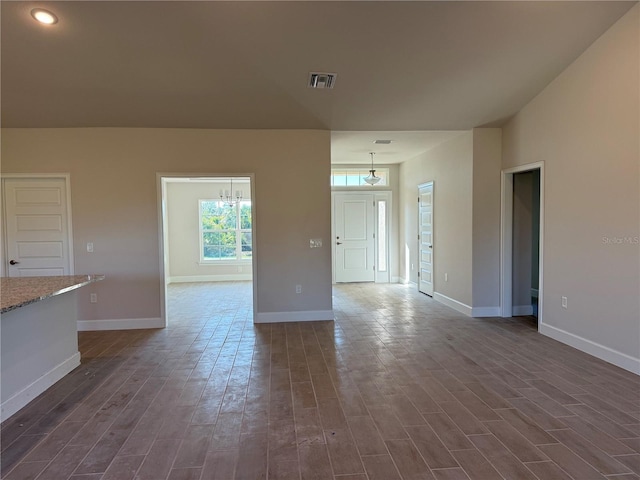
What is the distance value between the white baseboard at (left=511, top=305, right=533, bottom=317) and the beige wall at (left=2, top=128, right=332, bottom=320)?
2682 mm

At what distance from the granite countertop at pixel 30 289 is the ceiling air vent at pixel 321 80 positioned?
2.84 m

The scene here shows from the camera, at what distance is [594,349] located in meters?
3.54

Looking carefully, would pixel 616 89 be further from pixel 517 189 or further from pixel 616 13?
pixel 517 189

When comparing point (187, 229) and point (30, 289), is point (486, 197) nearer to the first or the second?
point (30, 289)

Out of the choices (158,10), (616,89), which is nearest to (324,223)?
(158,10)

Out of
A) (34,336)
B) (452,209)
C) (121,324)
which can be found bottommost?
(121,324)

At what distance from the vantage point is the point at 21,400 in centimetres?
264

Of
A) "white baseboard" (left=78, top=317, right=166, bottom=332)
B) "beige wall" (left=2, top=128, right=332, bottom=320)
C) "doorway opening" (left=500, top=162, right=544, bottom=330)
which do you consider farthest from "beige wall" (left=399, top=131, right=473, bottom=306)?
"white baseboard" (left=78, top=317, right=166, bottom=332)

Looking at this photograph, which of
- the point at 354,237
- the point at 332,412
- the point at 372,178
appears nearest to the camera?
the point at 332,412

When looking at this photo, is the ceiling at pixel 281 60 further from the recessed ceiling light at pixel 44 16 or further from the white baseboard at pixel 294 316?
the white baseboard at pixel 294 316

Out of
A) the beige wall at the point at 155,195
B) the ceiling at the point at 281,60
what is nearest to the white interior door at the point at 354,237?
the beige wall at the point at 155,195

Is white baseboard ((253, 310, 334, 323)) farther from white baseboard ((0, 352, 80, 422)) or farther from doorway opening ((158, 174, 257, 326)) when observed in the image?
doorway opening ((158, 174, 257, 326))

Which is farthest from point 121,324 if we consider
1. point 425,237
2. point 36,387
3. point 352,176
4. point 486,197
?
point 352,176

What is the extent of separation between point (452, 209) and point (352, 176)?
2.96 metres
